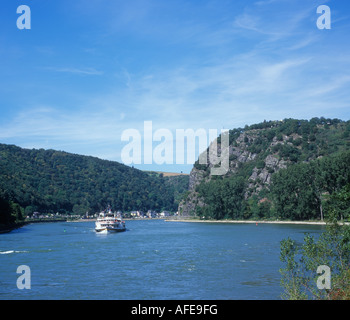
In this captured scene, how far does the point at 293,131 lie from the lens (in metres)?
174

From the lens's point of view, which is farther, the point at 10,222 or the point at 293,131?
the point at 293,131

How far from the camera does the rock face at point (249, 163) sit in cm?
15488

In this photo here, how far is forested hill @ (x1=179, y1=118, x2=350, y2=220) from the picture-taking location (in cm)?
9288

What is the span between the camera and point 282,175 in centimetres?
10800

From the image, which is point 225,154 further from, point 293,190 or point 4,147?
point 4,147
